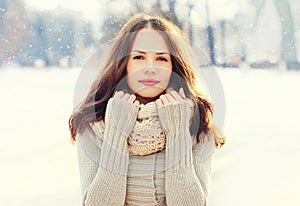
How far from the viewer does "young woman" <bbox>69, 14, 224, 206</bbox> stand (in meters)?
0.82

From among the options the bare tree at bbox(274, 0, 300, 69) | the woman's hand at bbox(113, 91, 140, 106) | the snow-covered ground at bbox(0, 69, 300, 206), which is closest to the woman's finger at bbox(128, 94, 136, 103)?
the woman's hand at bbox(113, 91, 140, 106)

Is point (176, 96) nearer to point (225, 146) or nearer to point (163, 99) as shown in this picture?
point (163, 99)

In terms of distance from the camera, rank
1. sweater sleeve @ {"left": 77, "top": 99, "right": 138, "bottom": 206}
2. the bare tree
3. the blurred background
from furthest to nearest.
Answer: the bare tree, the blurred background, sweater sleeve @ {"left": 77, "top": 99, "right": 138, "bottom": 206}

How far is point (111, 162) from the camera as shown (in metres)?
0.82

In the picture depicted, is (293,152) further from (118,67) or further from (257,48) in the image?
(118,67)

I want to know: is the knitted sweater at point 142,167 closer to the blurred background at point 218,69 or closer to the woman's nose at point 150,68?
the woman's nose at point 150,68

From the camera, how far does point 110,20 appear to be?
1.55 m

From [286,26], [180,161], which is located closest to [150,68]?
[180,161]

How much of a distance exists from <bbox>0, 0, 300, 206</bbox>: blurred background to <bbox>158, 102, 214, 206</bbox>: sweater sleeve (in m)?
0.65

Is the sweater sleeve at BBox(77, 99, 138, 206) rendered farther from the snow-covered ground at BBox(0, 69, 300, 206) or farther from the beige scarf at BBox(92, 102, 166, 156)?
the snow-covered ground at BBox(0, 69, 300, 206)

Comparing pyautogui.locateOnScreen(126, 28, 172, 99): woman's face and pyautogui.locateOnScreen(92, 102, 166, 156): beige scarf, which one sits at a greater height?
pyautogui.locateOnScreen(126, 28, 172, 99): woman's face

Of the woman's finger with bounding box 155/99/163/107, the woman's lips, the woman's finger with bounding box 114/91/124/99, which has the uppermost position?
the woman's lips

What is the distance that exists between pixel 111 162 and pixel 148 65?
16 centimetres

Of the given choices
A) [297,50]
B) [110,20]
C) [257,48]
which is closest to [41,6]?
[110,20]
